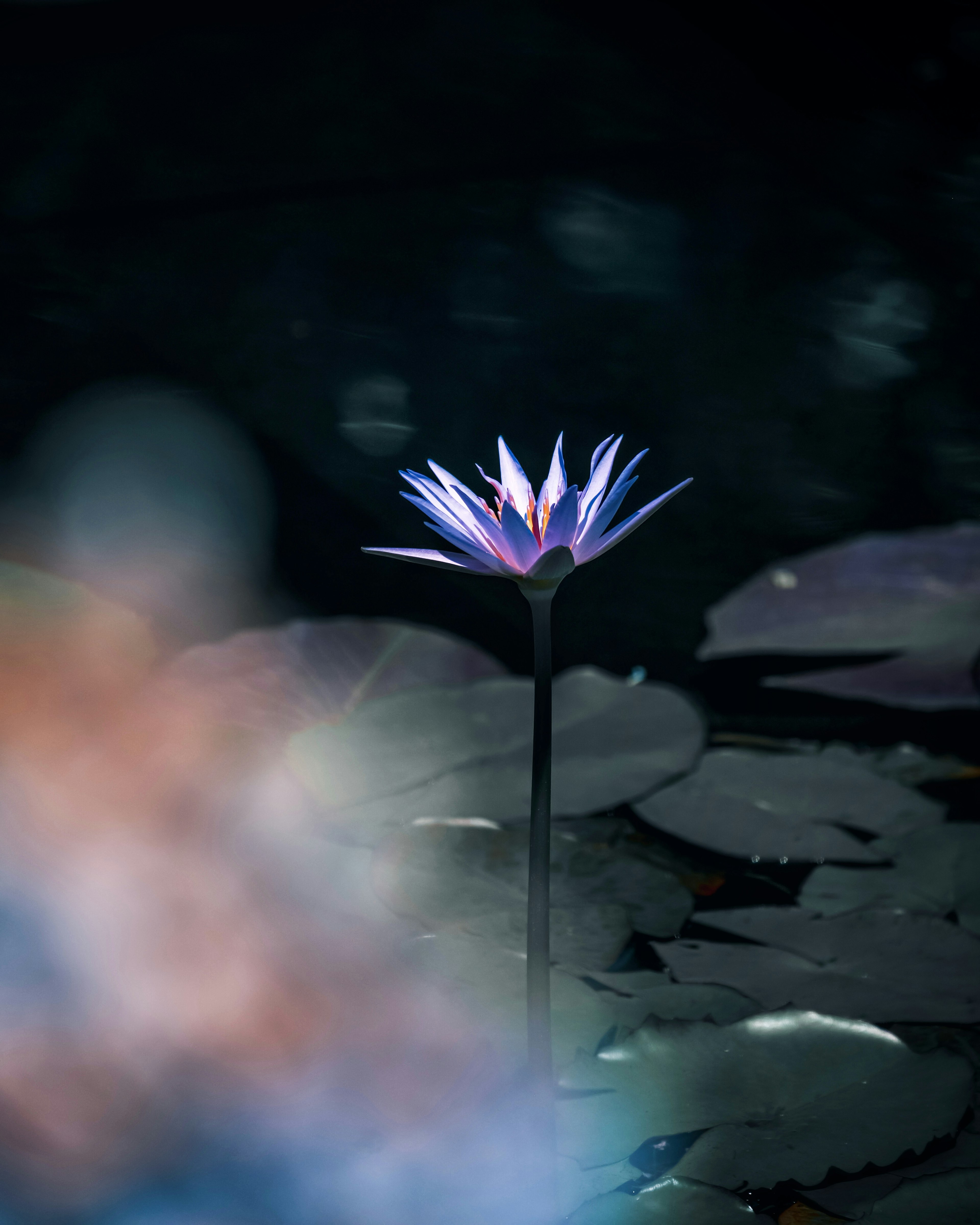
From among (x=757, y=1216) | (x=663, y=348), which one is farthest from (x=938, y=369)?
(x=757, y=1216)

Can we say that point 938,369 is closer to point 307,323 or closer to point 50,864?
point 307,323

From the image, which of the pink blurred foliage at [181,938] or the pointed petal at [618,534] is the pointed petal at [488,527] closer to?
the pointed petal at [618,534]

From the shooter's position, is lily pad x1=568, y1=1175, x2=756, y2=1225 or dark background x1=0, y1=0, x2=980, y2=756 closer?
lily pad x1=568, y1=1175, x2=756, y2=1225

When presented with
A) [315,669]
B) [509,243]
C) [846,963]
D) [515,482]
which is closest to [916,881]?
[846,963]

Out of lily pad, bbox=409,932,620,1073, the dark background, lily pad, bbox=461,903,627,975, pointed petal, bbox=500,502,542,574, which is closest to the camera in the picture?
pointed petal, bbox=500,502,542,574

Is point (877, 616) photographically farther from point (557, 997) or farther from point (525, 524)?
point (525, 524)

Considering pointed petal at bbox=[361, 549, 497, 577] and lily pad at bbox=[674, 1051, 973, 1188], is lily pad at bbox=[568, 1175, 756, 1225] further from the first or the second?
pointed petal at bbox=[361, 549, 497, 577]

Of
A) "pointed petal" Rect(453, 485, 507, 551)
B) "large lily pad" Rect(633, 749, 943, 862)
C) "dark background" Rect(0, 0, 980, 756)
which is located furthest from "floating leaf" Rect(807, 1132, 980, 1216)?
"dark background" Rect(0, 0, 980, 756)
